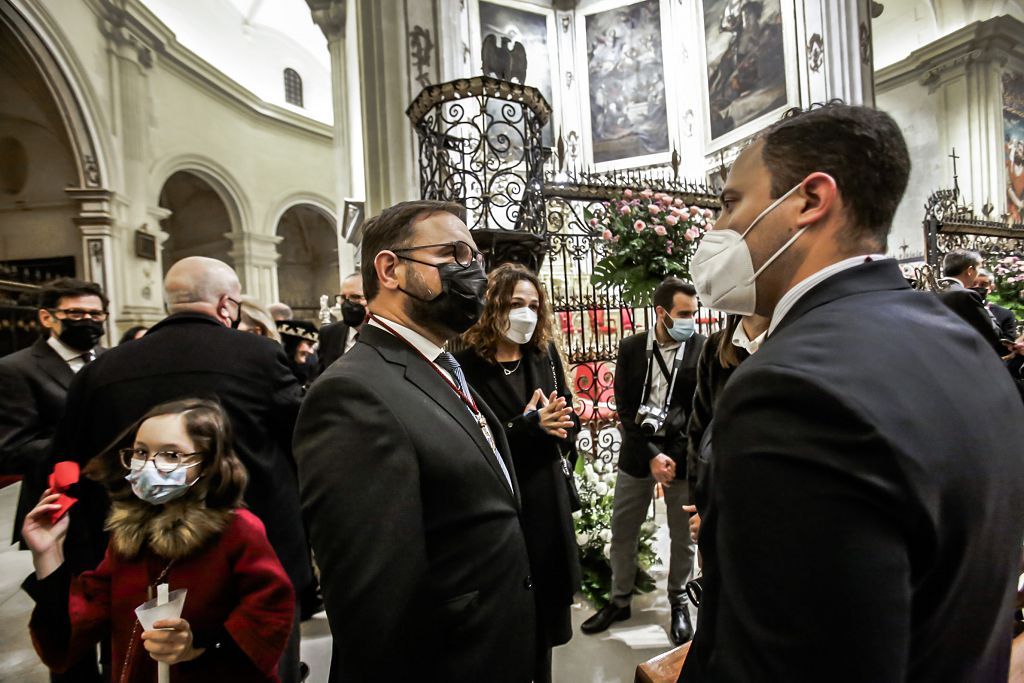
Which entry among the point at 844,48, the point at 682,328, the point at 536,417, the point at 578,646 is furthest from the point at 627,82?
the point at 578,646

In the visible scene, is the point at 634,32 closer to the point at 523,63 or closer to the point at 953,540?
the point at 523,63

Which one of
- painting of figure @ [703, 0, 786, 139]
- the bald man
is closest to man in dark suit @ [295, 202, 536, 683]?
the bald man

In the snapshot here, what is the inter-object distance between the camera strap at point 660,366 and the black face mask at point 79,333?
3124 millimetres

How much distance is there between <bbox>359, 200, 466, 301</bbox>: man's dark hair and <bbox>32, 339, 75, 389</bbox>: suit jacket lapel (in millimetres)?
2205

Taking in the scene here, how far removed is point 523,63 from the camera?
12836mm

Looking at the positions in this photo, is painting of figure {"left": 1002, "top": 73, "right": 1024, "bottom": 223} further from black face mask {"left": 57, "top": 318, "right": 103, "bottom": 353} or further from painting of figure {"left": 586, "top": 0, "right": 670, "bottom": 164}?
black face mask {"left": 57, "top": 318, "right": 103, "bottom": 353}

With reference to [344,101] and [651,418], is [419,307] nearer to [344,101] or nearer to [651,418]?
[651,418]

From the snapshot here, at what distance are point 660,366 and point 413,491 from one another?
2.38 meters

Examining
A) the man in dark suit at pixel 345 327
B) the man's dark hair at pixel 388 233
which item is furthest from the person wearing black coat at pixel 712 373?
the man in dark suit at pixel 345 327

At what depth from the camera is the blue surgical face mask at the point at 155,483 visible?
1713mm

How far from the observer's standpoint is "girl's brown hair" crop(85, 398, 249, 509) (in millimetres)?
1802

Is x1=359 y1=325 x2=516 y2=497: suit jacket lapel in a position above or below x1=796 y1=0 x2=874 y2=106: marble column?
below

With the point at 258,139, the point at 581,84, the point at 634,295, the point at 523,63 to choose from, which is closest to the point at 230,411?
the point at 634,295

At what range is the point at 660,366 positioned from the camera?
3312mm
